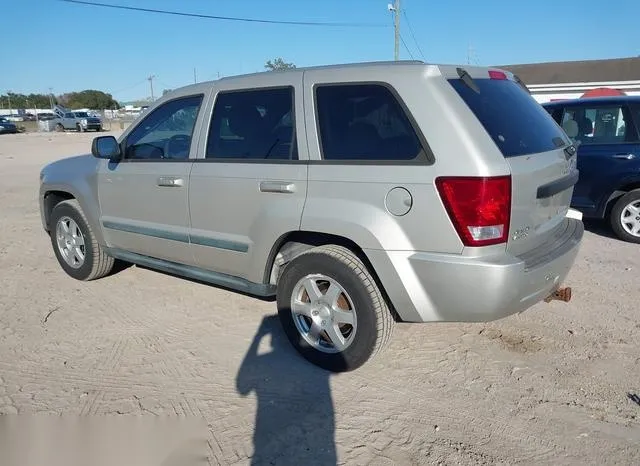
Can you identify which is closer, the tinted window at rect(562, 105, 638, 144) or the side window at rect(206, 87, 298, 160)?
the side window at rect(206, 87, 298, 160)

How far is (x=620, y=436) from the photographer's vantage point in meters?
2.74

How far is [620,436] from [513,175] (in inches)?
58.8

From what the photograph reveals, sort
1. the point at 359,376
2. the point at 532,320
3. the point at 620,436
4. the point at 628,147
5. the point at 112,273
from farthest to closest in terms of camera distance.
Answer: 1. the point at 628,147
2. the point at 112,273
3. the point at 532,320
4. the point at 359,376
5. the point at 620,436

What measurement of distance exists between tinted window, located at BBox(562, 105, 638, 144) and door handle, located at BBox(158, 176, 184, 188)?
15.6 feet

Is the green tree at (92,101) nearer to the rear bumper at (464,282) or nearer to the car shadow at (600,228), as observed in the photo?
the car shadow at (600,228)

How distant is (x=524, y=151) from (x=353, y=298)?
135 cm

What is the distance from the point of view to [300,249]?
11.8ft

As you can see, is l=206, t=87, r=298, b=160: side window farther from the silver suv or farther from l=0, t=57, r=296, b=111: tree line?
l=0, t=57, r=296, b=111: tree line

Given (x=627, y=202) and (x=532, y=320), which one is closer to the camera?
(x=532, y=320)

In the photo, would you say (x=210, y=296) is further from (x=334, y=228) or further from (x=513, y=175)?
(x=513, y=175)

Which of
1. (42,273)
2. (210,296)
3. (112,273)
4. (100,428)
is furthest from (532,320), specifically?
(42,273)

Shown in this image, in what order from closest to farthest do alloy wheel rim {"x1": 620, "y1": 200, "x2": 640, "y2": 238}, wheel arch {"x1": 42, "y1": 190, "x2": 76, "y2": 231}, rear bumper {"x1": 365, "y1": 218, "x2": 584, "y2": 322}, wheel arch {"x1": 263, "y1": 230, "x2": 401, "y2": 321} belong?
1. rear bumper {"x1": 365, "y1": 218, "x2": 584, "y2": 322}
2. wheel arch {"x1": 263, "y1": 230, "x2": 401, "y2": 321}
3. wheel arch {"x1": 42, "y1": 190, "x2": 76, "y2": 231}
4. alloy wheel rim {"x1": 620, "y1": 200, "x2": 640, "y2": 238}

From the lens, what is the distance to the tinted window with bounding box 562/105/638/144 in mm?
6238

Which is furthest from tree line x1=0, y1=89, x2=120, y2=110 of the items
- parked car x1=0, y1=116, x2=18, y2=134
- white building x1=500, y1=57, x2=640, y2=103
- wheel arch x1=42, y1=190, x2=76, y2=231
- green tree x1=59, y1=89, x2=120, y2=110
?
wheel arch x1=42, y1=190, x2=76, y2=231
